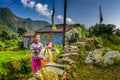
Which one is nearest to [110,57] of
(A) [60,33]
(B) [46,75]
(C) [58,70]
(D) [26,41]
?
(C) [58,70]

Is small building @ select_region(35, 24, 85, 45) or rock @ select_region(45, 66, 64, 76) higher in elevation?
small building @ select_region(35, 24, 85, 45)

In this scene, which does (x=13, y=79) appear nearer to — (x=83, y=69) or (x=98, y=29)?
(x=98, y=29)

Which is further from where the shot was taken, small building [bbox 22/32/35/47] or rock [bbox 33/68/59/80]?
small building [bbox 22/32/35/47]

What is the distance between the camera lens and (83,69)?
8.42 meters

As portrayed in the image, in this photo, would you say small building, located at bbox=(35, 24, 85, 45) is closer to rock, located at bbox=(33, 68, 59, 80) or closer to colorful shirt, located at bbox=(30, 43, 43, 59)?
colorful shirt, located at bbox=(30, 43, 43, 59)

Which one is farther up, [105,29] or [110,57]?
[105,29]

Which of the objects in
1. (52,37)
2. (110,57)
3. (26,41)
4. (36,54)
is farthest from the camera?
(26,41)

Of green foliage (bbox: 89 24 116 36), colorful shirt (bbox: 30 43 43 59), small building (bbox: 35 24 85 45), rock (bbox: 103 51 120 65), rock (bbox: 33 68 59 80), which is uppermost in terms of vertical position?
small building (bbox: 35 24 85 45)

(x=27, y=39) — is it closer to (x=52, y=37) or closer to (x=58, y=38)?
(x=52, y=37)

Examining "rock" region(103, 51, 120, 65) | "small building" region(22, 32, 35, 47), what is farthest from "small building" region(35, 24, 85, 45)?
"rock" region(103, 51, 120, 65)

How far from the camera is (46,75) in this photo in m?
5.84

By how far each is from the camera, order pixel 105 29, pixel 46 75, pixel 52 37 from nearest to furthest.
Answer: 1. pixel 46 75
2. pixel 105 29
3. pixel 52 37

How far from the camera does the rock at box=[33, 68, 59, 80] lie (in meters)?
5.64

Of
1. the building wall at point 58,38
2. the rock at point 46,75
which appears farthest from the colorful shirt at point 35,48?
the building wall at point 58,38
